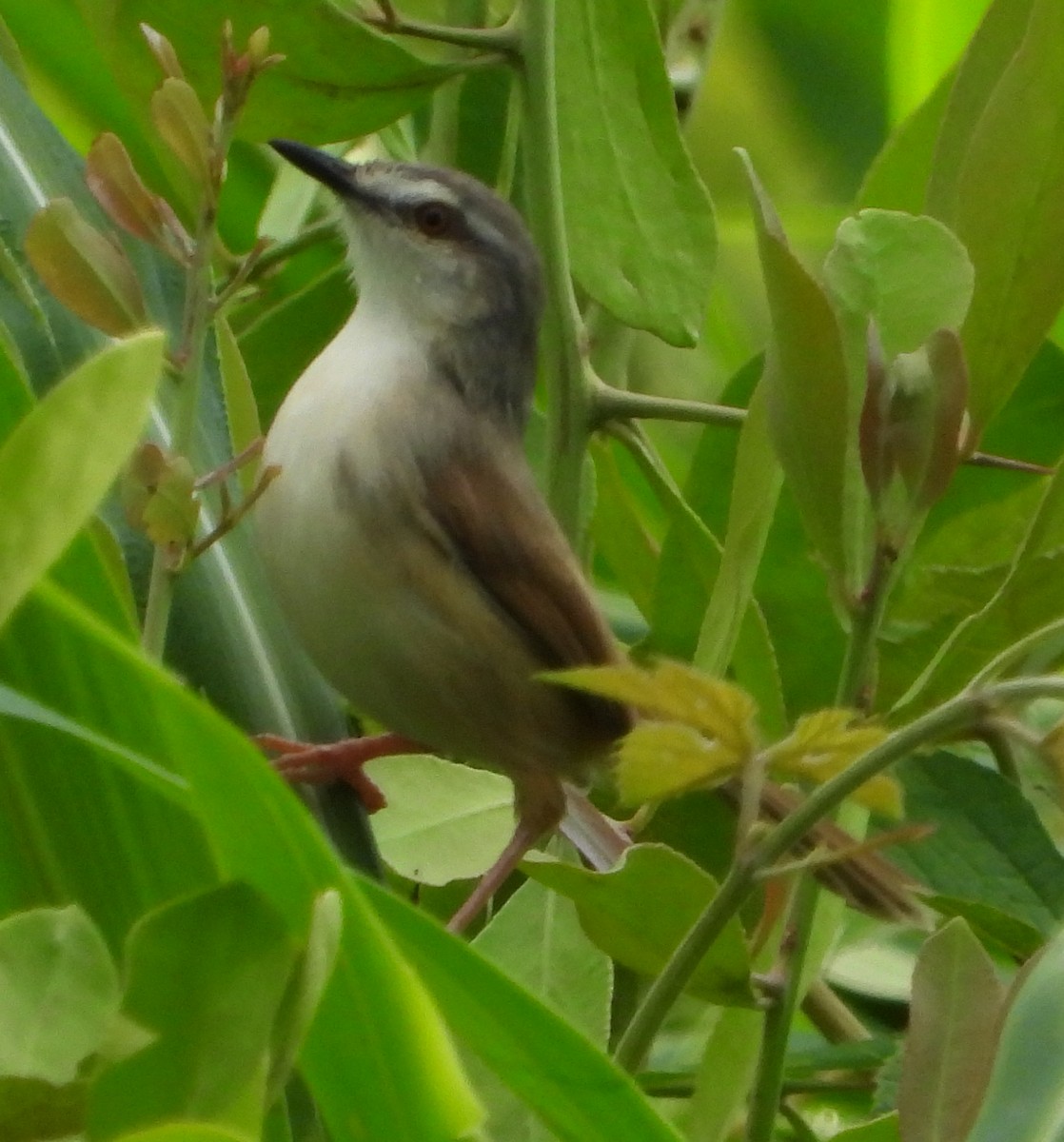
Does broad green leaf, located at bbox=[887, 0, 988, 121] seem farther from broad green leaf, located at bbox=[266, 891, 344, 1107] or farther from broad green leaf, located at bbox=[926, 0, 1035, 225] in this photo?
broad green leaf, located at bbox=[266, 891, 344, 1107]

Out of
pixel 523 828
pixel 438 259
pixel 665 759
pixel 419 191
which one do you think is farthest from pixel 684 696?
pixel 438 259

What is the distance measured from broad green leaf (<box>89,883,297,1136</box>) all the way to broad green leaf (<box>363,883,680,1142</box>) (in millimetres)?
86

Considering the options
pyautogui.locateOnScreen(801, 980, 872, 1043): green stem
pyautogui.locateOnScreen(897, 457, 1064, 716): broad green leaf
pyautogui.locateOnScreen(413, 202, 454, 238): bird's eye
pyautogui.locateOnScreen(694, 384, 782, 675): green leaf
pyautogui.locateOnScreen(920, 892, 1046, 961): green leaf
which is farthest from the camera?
pyautogui.locateOnScreen(413, 202, 454, 238): bird's eye

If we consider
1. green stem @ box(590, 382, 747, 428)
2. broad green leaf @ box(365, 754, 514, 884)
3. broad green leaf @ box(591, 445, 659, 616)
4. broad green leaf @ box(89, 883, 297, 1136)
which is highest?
broad green leaf @ box(89, 883, 297, 1136)

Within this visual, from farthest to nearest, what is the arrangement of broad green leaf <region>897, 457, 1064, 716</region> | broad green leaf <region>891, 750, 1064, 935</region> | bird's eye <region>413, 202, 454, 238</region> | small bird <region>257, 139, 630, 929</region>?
bird's eye <region>413, 202, 454, 238</region>, small bird <region>257, 139, 630, 929</region>, broad green leaf <region>891, 750, 1064, 935</region>, broad green leaf <region>897, 457, 1064, 716</region>

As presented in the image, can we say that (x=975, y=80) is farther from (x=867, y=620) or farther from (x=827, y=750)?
(x=827, y=750)

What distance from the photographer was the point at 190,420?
2.81ft

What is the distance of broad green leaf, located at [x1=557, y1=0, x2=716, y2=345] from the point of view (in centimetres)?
131

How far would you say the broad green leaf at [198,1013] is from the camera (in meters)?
0.54

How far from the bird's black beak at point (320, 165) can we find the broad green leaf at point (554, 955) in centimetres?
74

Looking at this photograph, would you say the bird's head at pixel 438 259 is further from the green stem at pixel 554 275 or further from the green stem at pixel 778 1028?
the green stem at pixel 778 1028

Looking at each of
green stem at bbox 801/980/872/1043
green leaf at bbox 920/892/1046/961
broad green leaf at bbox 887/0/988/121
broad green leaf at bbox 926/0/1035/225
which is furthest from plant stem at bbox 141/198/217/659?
broad green leaf at bbox 887/0/988/121

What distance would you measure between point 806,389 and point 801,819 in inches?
10.1

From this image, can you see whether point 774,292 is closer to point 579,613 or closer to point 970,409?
point 970,409
